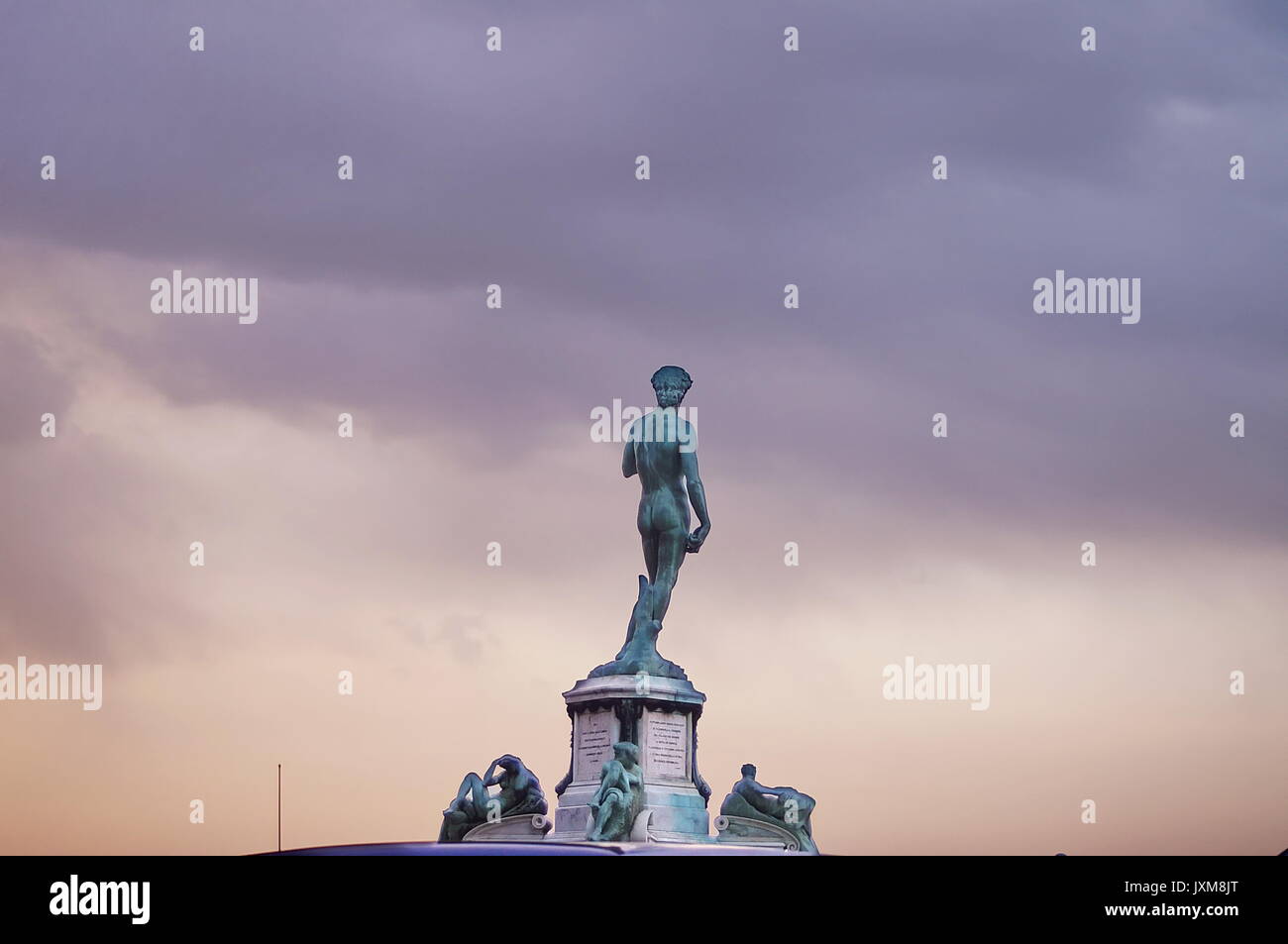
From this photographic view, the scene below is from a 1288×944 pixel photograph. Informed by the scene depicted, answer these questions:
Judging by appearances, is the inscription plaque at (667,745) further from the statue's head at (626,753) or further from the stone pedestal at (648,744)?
the statue's head at (626,753)

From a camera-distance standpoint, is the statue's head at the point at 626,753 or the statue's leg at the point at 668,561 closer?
the statue's head at the point at 626,753

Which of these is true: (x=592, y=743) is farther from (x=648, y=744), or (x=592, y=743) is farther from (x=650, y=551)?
(x=650, y=551)

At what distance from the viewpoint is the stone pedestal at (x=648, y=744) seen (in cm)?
3666

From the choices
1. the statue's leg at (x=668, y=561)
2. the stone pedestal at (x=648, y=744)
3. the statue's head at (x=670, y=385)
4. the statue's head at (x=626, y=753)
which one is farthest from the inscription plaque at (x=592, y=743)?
the statue's head at (x=670, y=385)

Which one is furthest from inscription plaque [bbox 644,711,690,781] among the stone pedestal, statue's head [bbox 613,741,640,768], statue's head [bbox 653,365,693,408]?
statue's head [bbox 653,365,693,408]

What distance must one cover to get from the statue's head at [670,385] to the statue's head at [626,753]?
619cm

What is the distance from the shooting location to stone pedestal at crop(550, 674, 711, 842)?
3666cm

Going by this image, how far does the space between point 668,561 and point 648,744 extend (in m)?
3.36

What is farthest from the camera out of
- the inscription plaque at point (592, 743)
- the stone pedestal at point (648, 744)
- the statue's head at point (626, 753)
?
the inscription plaque at point (592, 743)

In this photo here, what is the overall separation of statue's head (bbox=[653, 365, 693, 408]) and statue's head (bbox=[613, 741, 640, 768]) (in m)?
6.19

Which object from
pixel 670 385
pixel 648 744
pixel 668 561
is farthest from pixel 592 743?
pixel 670 385

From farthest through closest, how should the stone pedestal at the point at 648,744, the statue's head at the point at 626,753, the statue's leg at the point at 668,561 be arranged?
the statue's leg at the point at 668,561 → the stone pedestal at the point at 648,744 → the statue's head at the point at 626,753

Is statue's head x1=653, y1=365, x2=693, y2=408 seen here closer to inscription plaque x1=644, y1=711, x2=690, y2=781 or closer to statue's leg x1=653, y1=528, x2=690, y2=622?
statue's leg x1=653, y1=528, x2=690, y2=622
